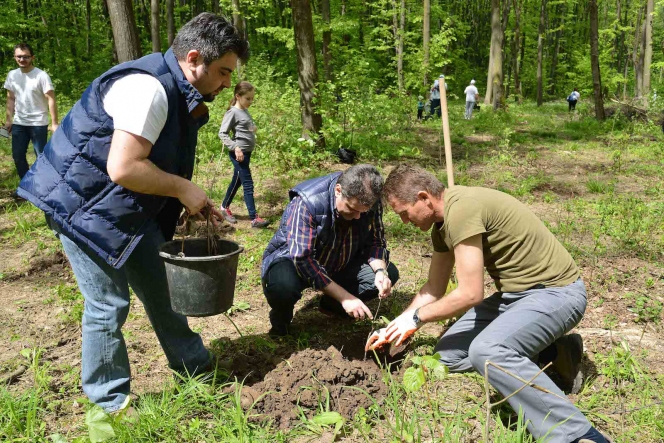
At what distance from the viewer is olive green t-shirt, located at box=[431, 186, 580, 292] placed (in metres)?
2.55

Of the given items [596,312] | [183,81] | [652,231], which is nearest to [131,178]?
[183,81]

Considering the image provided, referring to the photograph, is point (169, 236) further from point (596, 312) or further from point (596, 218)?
point (596, 218)

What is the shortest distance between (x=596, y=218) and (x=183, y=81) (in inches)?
211

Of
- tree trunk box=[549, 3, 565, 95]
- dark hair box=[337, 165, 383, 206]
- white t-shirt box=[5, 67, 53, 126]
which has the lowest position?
dark hair box=[337, 165, 383, 206]

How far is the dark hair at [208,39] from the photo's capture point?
6.84 ft

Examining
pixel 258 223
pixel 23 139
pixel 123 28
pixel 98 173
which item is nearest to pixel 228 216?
pixel 258 223

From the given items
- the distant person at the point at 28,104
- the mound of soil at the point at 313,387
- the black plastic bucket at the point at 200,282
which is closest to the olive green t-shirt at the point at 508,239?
the mound of soil at the point at 313,387

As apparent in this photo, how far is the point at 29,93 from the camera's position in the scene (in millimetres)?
6082

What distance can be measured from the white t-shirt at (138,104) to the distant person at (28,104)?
4642mm

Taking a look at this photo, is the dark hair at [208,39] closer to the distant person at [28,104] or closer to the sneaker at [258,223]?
the sneaker at [258,223]

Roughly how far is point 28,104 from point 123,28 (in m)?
1.62

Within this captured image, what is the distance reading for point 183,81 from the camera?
7.06 feet

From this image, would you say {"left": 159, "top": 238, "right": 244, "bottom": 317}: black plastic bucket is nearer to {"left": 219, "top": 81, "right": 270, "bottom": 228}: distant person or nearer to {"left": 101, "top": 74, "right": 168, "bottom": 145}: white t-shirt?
{"left": 101, "top": 74, "right": 168, "bottom": 145}: white t-shirt

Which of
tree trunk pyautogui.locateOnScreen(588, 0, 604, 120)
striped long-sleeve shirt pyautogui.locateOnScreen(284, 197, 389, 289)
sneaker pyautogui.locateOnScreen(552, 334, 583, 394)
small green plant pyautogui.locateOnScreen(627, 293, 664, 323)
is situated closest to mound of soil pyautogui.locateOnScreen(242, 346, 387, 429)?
striped long-sleeve shirt pyautogui.locateOnScreen(284, 197, 389, 289)
